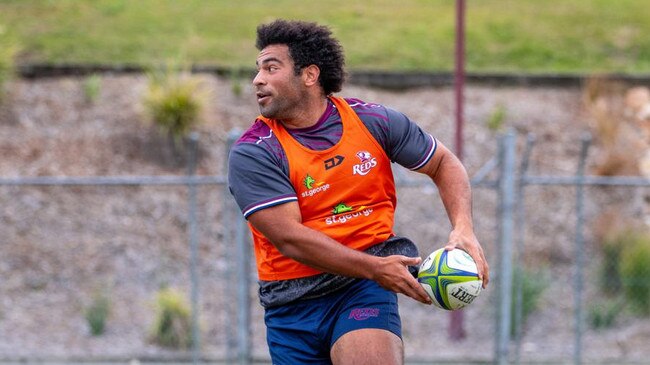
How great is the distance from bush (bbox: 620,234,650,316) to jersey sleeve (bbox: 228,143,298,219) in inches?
255

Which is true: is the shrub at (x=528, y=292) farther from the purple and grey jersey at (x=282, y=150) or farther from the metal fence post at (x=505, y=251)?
the purple and grey jersey at (x=282, y=150)

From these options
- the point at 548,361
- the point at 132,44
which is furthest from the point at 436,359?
the point at 132,44

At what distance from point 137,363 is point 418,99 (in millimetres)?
6230

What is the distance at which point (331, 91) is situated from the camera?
5.20 metres

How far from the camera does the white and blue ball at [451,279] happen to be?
183 inches

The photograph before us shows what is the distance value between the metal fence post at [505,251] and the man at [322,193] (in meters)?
4.12

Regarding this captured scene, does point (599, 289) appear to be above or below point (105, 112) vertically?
below

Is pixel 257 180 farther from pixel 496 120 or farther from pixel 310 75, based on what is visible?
pixel 496 120

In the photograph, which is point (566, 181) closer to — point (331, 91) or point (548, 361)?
point (548, 361)

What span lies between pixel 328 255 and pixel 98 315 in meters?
5.89

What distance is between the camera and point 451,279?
462 cm

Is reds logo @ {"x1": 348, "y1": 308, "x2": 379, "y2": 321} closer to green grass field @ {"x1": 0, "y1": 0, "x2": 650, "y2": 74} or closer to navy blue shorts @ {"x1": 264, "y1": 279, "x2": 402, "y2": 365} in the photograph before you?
navy blue shorts @ {"x1": 264, "y1": 279, "x2": 402, "y2": 365}

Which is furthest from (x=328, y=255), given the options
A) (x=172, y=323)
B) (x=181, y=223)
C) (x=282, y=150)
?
(x=181, y=223)

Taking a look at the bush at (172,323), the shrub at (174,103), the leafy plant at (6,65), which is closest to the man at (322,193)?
the bush at (172,323)
